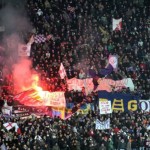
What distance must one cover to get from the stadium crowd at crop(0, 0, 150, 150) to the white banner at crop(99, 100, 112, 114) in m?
0.40

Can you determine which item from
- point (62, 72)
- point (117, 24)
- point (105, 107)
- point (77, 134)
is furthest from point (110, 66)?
point (77, 134)

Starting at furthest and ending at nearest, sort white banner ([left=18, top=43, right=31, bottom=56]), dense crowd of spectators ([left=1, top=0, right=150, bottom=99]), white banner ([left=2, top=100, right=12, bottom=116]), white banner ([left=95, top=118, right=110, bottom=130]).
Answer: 1. white banner ([left=18, top=43, right=31, bottom=56])
2. dense crowd of spectators ([left=1, top=0, right=150, bottom=99])
3. white banner ([left=2, top=100, right=12, bottom=116])
4. white banner ([left=95, top=118, right=110, bottom=130])

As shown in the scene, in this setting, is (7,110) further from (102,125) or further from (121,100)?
(121,100)

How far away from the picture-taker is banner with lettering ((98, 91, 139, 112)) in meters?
31.7

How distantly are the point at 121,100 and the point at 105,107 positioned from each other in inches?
36.9

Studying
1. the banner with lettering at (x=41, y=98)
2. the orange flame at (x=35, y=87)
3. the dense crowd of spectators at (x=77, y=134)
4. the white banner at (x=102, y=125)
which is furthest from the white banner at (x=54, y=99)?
the white banner at (x=102, y=125)

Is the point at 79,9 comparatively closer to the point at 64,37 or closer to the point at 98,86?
the point at 64,37

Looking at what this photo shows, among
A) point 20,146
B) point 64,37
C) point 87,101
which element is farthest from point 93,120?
point 64,37

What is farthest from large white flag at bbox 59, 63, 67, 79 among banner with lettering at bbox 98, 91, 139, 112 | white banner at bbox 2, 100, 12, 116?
white banner at bbox 2, 100, 12, 116

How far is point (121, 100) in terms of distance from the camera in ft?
104

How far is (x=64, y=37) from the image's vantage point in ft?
115

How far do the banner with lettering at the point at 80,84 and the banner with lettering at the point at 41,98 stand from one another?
3.20 feet

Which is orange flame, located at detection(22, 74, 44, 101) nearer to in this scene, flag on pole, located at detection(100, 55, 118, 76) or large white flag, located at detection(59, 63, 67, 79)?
large white flag, located at detection(59, 63, 67, 79)

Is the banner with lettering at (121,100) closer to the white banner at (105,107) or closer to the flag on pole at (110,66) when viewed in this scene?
the white banner at (105,107)
